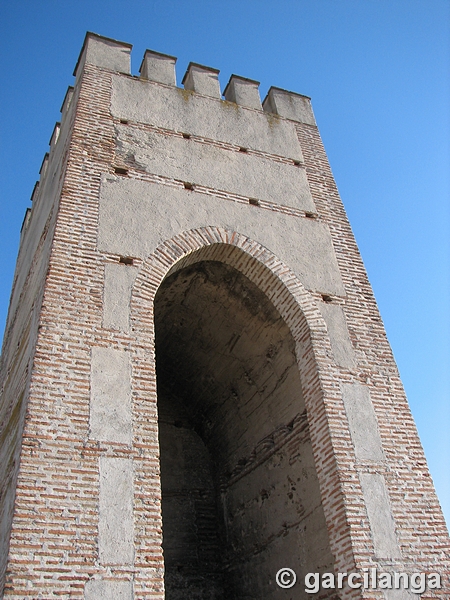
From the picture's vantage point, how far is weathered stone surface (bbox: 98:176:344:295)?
6.14m

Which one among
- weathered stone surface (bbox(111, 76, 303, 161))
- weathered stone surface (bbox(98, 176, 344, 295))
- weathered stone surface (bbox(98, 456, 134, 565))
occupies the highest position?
weathered stone surface (bbox(111, 76, 303, 161))

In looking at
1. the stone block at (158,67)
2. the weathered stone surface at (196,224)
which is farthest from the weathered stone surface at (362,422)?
the stone block at (158,67)

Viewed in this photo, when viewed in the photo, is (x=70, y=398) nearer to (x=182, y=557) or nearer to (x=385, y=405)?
(x=385, y=405)

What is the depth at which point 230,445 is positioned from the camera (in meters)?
8.01

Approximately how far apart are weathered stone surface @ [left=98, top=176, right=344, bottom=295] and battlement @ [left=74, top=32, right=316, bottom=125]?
7.65 ft

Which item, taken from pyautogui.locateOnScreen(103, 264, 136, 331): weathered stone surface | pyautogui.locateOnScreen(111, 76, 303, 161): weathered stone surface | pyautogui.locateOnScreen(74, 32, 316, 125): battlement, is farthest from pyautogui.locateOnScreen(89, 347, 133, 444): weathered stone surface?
pyautogui.locateOnScreen(74, 32, 316, 125): battlement

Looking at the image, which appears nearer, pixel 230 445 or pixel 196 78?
pixel 230 445

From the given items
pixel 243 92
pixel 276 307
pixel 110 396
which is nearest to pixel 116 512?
pixel 110 396

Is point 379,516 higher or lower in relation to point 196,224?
lower

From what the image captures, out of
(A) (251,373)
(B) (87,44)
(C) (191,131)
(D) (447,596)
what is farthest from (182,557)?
(B) (87,44)

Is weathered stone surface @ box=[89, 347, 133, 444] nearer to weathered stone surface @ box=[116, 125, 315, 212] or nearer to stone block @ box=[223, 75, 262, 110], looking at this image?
weathered stone surface @ box=[116, 125, 315, 212]

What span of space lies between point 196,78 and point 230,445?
17.9 ft

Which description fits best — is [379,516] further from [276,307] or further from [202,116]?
[202,116]

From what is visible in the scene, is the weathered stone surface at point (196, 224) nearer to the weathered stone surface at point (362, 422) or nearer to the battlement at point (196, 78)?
the weathered stone surface at point (362, 422)
